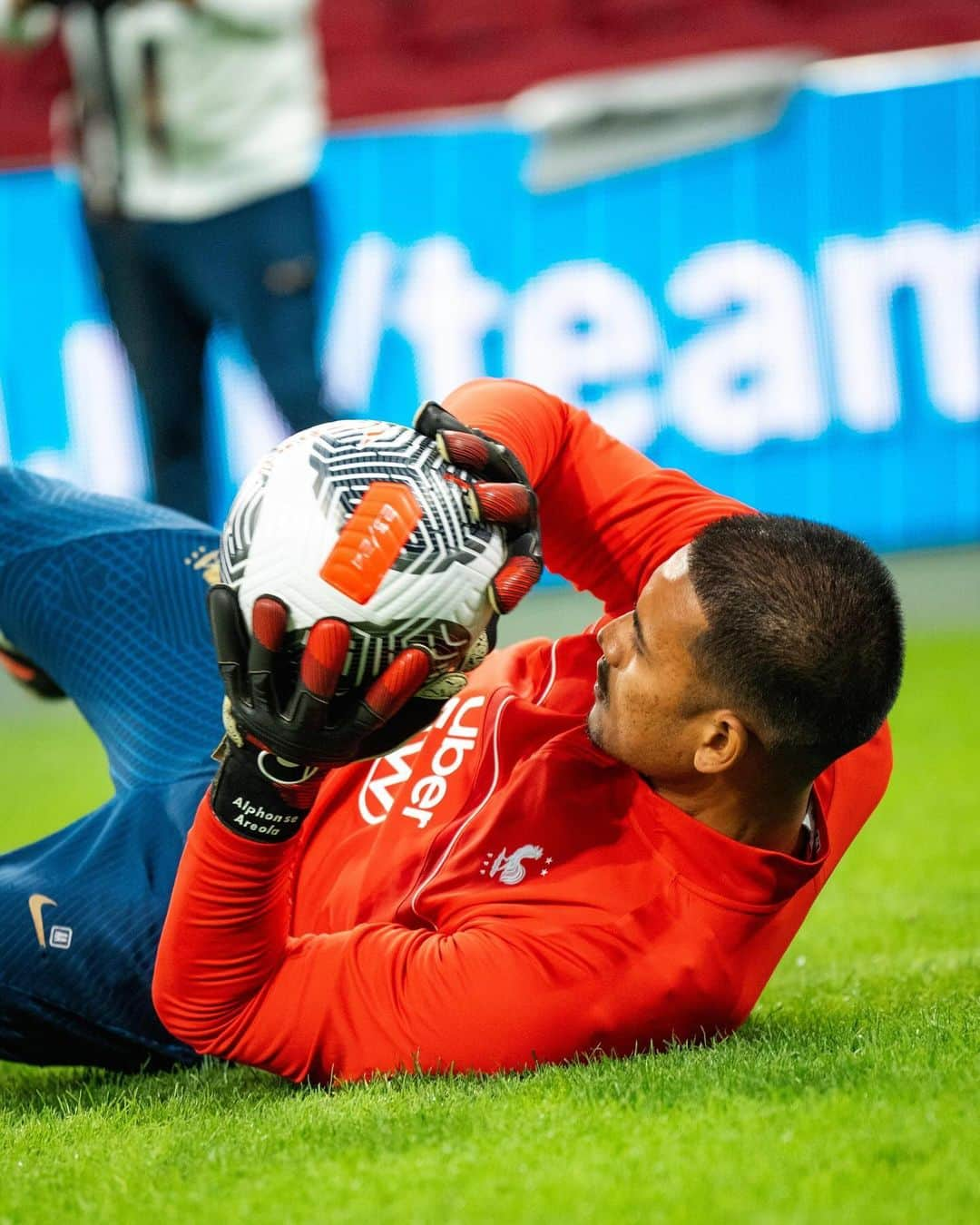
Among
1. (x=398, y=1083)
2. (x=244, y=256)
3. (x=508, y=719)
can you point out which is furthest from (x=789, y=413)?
(x=398, y=1083)

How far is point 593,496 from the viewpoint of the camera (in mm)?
2994

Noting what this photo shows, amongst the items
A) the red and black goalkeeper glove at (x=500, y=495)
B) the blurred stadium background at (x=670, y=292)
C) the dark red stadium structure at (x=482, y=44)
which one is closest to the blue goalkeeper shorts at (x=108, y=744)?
the red and black goalkeeper glove at (x=500, y=495)

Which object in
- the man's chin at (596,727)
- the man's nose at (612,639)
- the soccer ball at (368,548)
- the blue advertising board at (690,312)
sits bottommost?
the blue advertising board at (690,312)

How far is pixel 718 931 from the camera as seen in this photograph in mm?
2473

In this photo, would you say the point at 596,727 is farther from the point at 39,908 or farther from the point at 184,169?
the point at 184,169

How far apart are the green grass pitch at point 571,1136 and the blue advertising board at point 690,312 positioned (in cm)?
497

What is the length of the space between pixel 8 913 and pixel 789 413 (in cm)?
561

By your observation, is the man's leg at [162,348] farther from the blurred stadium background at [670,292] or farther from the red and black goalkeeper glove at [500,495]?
the red and black goalkeeper glove at [500,495]

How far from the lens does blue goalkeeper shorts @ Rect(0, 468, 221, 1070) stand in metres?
2.73

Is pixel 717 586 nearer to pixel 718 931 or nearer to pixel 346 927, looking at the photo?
pixel 718 931

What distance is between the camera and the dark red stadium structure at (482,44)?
31.1 feet

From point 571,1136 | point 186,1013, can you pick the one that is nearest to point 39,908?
point 186,1013

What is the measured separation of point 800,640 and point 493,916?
0.59m

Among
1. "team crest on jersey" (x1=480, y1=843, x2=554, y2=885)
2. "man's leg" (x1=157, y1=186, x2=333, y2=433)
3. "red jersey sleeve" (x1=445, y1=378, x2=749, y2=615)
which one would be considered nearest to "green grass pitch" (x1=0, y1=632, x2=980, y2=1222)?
"team crest on jersey" (x1=480, y1=843, x2=554, y2=885)
